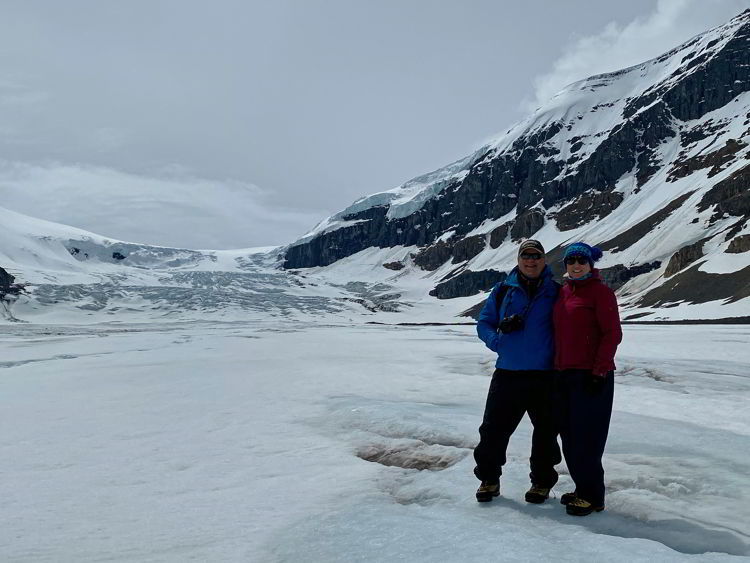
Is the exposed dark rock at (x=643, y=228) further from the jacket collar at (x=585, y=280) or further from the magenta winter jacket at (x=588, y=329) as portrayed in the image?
the magenta winter jacket at (x=588, y=329)

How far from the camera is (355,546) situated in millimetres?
3760

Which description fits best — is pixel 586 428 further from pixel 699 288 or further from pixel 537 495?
pixel 699 288

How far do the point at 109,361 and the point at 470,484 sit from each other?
18.2 m

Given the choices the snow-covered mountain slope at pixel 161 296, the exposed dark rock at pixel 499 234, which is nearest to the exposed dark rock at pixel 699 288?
the snow-covered mountain slope at pixel 161 296

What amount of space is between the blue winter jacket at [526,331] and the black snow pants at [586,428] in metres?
0.31

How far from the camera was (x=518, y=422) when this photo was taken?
498 centimetres

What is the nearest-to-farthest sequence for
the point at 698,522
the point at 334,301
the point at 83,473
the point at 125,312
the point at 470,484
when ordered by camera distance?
1. the point at 698,522
2. the point at 470,484
3. the point at 83,473
4. the point at 125,312
5. the point at 334,301

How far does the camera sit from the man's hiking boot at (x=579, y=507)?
14.3ft

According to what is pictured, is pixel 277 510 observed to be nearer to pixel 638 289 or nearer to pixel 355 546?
pixel 355 546

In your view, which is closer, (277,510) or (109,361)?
(277,510)

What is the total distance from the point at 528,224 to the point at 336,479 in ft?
588

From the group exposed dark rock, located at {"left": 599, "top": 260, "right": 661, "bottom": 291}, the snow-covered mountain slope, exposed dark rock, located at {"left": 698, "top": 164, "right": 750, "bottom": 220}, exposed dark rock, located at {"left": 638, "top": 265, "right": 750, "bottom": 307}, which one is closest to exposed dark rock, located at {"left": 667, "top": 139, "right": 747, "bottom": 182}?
exposed dark rock, located at {"left": 698, "top": 164, "right": 750, "bottom": 220}

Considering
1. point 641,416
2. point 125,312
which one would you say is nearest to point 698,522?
point 641,416

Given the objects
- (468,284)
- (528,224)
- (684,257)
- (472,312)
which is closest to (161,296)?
(472,312)
